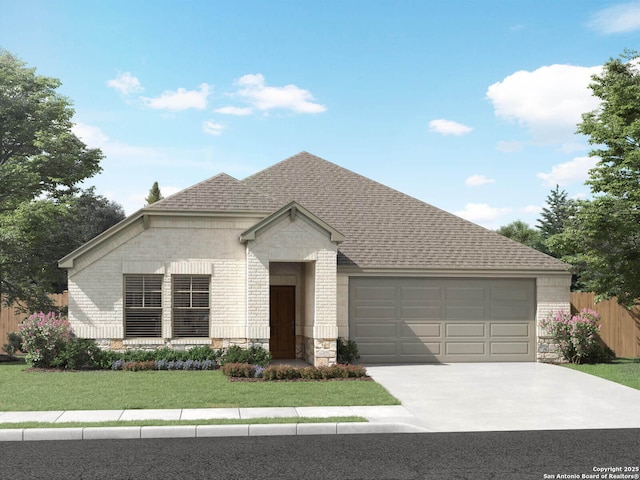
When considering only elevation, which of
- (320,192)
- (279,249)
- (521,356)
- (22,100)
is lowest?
(521,356)

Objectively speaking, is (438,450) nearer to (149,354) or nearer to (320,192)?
(149,354)

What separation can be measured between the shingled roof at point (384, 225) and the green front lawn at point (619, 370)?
3266mm

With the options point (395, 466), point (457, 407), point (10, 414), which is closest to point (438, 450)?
point (395, 466)

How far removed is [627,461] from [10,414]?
32.7 feet

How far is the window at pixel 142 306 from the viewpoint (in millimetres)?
19594

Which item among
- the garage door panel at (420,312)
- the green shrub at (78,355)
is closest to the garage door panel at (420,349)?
the garage door panel at (420,312)

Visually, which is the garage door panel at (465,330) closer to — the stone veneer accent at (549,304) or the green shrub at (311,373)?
the stone veneer accent at (549,304)

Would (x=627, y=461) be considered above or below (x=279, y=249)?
below

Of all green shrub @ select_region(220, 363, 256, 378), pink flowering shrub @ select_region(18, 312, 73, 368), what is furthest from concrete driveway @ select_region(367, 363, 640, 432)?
pink flowering shrub @ select_region(18, 312, 73, 368)

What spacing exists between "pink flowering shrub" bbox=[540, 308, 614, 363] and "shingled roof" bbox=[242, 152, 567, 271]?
64.5 inches

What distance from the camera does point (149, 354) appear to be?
750 inches

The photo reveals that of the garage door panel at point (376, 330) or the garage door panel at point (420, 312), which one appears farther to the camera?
the garage door panel at point (420, 312)

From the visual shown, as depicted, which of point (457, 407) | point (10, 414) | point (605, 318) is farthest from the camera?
point (605, 318)

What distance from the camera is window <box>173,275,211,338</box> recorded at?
778 inches
